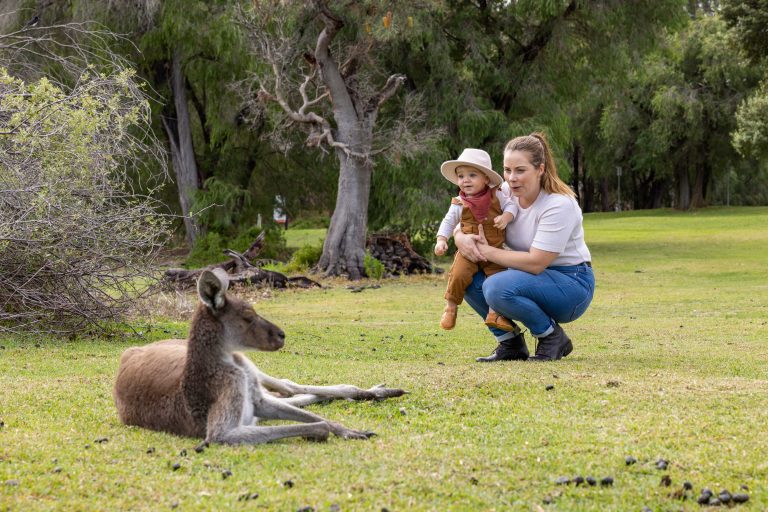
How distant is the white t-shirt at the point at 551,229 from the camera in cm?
851

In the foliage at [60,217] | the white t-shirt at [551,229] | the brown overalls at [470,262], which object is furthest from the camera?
the foliage at [60,217]

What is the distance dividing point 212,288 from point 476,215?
3518 millimetres

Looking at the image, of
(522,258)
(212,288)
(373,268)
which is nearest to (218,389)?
(212,288)

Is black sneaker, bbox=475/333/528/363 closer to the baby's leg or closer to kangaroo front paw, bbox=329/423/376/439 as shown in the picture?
the baby's leg

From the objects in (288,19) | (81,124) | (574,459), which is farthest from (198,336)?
(288,19)

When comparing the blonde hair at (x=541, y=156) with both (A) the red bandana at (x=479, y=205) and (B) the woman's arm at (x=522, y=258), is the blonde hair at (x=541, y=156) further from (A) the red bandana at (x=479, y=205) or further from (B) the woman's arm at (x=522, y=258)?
(B) the woman's arm at (x=522, y=258)

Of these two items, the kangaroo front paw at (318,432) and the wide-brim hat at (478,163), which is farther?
the wide-brim hat at (478,163)

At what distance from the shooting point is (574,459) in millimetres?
5352

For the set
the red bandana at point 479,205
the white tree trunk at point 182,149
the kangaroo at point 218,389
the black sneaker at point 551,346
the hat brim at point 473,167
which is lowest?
the black sneaker at point 551,346

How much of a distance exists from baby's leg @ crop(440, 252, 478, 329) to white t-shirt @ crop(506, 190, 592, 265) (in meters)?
0.44

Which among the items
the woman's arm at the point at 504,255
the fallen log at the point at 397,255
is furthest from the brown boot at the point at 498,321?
the fallen log at the point at 397,255

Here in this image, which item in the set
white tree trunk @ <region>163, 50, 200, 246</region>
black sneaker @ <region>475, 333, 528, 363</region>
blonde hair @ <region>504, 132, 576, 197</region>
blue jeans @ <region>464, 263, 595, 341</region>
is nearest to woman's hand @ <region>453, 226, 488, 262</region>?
blue jeans @ <region>464, 263, 595, 341</region>

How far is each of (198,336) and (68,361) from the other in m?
4.00

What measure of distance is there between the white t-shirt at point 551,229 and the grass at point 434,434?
1033 mm
